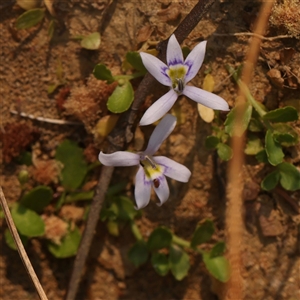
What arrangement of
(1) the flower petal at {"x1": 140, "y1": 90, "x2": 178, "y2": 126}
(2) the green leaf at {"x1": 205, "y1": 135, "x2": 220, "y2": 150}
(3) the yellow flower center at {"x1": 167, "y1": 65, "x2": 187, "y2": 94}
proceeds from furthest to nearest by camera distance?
(2) the green leaf at {"x1": 205, "y1": 135, "x2": 220, "y2": 150} < (3) the yellow flower center at {"x1": 167, "y1": 65, "x2": 187, "y2": 94} < (1) the flower petal at {"x1": 140, "y1": 90, "x2": 178, "y2": 126}

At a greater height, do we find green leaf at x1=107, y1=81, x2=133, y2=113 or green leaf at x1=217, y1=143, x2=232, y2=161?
green leaf at x1=107, y1=81, x2=133, y2=113

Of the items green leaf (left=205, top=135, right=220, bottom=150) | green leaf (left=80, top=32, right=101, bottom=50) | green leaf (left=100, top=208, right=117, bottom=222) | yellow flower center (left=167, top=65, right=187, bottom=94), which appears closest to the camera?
yellow flower center (left=167, top=65, right=187, bottom=94)

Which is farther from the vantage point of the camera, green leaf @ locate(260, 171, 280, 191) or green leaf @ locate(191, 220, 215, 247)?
green leaf @ locate(191, 220, 215, 247)

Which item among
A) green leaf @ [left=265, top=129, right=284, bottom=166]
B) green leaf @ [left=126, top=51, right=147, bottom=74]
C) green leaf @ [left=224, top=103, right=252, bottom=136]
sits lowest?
green leaf @ [left=265, top=129, right=284, bottom=166]

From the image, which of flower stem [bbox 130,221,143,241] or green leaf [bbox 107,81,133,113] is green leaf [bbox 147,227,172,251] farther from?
green leaf [bbox 107,81,133,113]

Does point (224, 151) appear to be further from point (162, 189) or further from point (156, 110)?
point (156, 110)

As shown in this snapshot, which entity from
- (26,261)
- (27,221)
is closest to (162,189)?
(26,261)

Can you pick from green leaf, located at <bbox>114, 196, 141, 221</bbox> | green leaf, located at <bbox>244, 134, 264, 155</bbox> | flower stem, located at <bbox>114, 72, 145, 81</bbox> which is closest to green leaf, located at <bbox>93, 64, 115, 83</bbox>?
flower stem, located at <bbox>114, 72, 145, 81</bbox>
